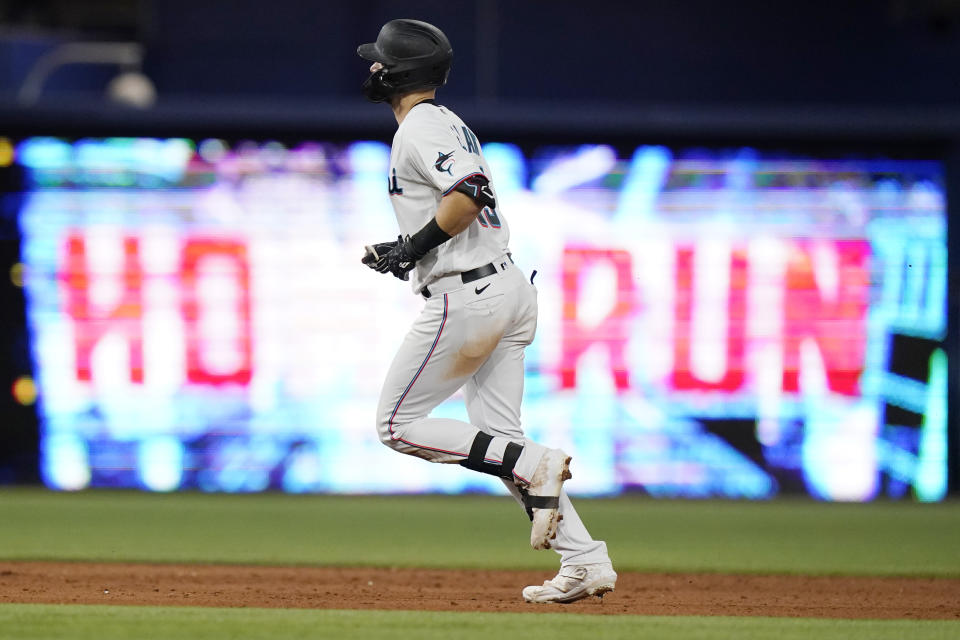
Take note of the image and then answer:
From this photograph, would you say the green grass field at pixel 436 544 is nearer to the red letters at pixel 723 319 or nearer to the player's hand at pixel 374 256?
the red letters at pixel 723 319

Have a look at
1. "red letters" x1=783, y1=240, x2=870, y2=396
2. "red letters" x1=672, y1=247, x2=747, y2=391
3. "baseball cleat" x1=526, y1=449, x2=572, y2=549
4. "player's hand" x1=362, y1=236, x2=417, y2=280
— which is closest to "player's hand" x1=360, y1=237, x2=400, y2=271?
"player's hand" x1=362, y1=236, x2=417, y2=280

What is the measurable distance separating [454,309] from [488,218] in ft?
1.16

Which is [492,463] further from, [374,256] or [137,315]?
[137,315]

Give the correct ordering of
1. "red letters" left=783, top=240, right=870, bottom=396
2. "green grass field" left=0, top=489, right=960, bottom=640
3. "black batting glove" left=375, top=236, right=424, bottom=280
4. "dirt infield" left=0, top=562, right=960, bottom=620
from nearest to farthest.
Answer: "green grass field" left=0, top=489, right=960, bottom=640, "black batting glove" left=375, top=236, right=424, bottom=280, "dirt infield" left=0, top=562, right=960, bottom=620, "red letters" left=783, top=240, right=870, bottom=396

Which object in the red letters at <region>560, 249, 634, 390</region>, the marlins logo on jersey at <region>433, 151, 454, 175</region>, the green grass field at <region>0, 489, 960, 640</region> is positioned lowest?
the green grass field at <region>0, 489, 960, 640</region>

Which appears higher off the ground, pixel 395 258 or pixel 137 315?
pixel 395 258

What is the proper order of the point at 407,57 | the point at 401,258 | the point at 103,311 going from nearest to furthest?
the point at 401,258, the point at 407,57, the point at 103,311

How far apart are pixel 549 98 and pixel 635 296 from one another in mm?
3543

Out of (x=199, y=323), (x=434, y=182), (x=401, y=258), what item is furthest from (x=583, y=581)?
(x=199, y=323)

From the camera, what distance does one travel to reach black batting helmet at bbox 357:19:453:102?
4.19 metres

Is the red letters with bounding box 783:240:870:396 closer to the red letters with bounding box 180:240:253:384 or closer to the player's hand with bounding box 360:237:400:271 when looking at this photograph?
the red letters with bounding box 180:240:253:384

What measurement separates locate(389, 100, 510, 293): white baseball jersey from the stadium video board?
4549mm

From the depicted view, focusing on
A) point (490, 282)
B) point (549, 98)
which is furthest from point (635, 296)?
point (490, 282)

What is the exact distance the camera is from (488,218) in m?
4.20
